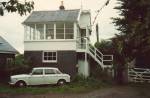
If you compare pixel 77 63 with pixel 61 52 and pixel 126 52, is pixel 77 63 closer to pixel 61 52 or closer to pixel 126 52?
pixel 61 52

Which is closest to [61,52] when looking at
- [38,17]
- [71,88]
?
[38,17]

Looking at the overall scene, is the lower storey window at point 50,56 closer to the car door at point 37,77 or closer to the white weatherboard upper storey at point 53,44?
the white weatherboard upper storey at point 53,44

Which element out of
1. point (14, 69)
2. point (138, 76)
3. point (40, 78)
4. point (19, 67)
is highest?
point (19, 67)

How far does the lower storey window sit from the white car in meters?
4.74

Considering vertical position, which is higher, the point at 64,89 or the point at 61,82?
the point at 61,82

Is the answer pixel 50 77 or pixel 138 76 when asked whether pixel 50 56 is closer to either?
pixel 50 77

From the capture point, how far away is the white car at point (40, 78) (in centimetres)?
2845

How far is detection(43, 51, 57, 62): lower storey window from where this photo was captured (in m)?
33.9

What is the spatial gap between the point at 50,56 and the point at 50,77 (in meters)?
5.24

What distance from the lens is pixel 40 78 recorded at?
1136 inches

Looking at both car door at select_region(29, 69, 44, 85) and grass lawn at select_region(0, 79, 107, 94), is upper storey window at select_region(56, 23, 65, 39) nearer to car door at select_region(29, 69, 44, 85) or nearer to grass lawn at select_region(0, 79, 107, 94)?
grass lawn at select_region(0, 79, 107, 94)

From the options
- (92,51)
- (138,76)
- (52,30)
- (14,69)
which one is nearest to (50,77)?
(14,69)

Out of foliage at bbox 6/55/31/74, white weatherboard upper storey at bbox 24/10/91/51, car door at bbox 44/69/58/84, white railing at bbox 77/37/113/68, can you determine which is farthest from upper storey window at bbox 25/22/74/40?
car door at bbox 44/69/58/84

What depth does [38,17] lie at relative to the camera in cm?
3591
